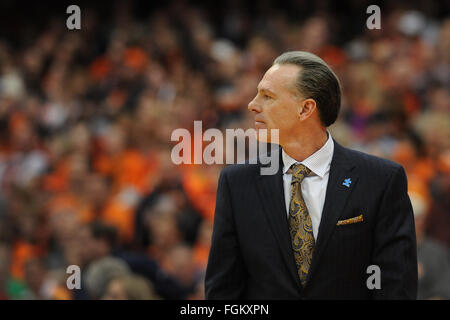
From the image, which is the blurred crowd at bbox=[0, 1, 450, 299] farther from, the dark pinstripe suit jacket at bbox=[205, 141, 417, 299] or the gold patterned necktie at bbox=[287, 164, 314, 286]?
the gold patterned necktie at bbox=[287, 164, 314, 286]

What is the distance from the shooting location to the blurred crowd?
4.64 meters

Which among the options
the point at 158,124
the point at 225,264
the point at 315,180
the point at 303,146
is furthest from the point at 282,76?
the point at 158,124

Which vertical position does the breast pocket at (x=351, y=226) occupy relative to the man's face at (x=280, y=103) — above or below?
below

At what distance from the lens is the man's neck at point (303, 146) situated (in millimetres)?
2066

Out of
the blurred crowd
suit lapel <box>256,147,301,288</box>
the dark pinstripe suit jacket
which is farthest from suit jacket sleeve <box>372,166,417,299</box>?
the blurred crowd

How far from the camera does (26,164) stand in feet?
22.6

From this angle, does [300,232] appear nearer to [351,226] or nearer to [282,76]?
[351,226]

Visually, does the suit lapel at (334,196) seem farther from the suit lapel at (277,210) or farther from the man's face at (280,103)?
the man's face at (280,103)

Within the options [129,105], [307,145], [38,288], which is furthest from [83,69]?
[307,145]

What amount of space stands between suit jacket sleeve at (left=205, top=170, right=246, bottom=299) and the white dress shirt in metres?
0.19

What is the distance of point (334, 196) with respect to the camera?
6.49 feet

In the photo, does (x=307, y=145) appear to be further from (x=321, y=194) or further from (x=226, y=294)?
(x=226, y=294)

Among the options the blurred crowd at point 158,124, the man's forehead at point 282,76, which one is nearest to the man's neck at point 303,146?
the man's forehead at point 282,76

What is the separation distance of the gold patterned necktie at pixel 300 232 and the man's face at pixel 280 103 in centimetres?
19
